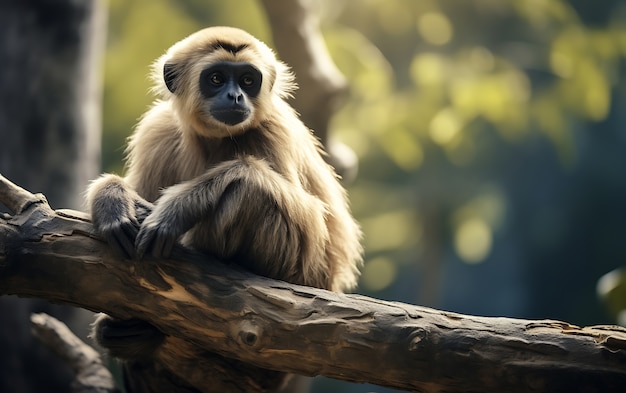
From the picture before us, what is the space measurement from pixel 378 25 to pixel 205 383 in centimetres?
790

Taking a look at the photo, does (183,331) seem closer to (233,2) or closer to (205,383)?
(205,383)

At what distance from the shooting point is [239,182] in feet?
13.1

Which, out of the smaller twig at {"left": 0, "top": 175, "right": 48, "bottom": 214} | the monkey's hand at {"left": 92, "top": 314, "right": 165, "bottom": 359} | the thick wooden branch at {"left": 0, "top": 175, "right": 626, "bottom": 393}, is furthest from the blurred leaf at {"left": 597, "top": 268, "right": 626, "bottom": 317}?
the smaller twig at {"left": 0, "top": 175, "right": 48, "bottom": 214}

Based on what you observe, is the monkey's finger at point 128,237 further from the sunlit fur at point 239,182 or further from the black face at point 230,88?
the black face at point 230,88

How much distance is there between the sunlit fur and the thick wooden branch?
0.79 feet

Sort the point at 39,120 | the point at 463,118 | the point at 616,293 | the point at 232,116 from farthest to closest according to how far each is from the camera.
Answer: the point at 463,118, the point at 39,120, the point at 616,293, the point at 232,116

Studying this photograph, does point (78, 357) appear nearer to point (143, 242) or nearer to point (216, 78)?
point (143, 242)

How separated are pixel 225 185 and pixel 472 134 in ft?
23.4

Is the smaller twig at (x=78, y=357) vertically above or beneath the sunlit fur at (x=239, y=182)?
beneath

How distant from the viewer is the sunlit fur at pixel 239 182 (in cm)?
398

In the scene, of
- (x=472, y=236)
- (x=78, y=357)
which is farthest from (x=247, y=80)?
(x=472, y=236)

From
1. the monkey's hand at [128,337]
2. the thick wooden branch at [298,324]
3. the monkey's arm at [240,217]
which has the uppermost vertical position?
the monkey's arm at [240,217]

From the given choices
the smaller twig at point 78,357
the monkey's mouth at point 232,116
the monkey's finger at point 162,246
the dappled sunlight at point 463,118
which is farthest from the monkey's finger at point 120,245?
the dappled sunlight at point 463,118

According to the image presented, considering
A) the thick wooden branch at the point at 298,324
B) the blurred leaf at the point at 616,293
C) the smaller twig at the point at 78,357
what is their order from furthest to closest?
the blurred leaf at the point at 616,293 < the smaller twig at the point at 78,357 < the thick wooden branch at the point at 298,324
